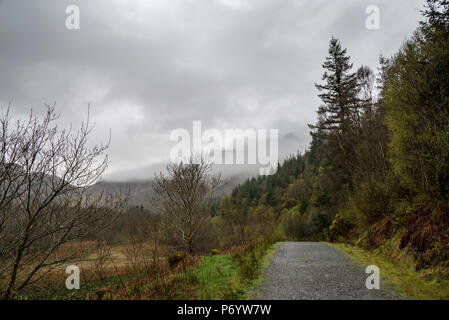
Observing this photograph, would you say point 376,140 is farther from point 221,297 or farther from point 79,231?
point 79,231

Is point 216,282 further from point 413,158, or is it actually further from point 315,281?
point 413,158

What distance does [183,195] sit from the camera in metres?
13.0

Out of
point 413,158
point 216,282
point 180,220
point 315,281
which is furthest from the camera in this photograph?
point 180,220

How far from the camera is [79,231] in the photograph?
561 centimetres

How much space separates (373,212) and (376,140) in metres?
6.36

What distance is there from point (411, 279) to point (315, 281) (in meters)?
2.22

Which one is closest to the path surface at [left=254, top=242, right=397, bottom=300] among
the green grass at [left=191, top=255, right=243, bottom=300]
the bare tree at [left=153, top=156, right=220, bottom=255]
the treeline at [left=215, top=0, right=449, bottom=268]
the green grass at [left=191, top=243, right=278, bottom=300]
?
the green grass at [left=191, top=243, right=278, bottom=300]

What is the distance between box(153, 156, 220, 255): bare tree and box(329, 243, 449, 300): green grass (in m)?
9.19

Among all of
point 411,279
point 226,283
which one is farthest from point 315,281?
point 411,279

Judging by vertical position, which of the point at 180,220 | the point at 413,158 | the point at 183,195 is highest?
the point at 413,158

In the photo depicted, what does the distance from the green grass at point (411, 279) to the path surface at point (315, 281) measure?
454 millimetres

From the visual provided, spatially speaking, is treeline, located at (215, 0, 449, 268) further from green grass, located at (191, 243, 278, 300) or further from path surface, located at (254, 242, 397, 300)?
green grass, located at (191, 243, 278, 300)

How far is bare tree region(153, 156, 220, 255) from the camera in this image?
1284 centimetres
